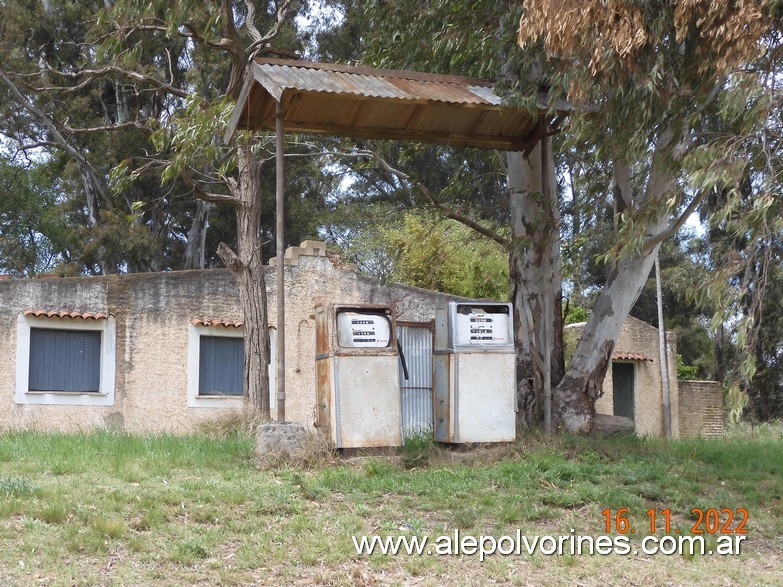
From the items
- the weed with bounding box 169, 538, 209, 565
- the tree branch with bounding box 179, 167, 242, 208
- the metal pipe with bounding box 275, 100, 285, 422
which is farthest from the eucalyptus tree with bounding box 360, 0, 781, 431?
the weed with bounding box 169, 538, 209, 565

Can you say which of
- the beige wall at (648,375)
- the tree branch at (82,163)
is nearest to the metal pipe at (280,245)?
the beige wall at (648,375)

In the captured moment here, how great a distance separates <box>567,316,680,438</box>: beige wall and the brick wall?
11.3 inches

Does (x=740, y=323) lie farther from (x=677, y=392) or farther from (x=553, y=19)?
(x=677, y=392)

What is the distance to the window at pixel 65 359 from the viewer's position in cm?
1625

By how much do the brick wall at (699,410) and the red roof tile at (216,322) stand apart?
11017mm

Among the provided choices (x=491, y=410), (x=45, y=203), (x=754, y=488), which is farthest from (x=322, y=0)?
(x=754, y=488)

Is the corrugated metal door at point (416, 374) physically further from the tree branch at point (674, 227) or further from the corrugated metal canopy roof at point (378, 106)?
the tree branch at point (674, 227)

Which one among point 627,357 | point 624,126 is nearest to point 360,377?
point 624,126

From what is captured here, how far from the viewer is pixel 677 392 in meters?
22.0

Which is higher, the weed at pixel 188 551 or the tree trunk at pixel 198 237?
the tree trunk at pixel 198 237

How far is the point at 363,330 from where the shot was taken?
31.1 feet

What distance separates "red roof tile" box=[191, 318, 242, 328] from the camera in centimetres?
1705

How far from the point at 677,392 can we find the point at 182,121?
547 inches

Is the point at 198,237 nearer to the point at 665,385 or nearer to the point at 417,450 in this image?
the point at 665,385
